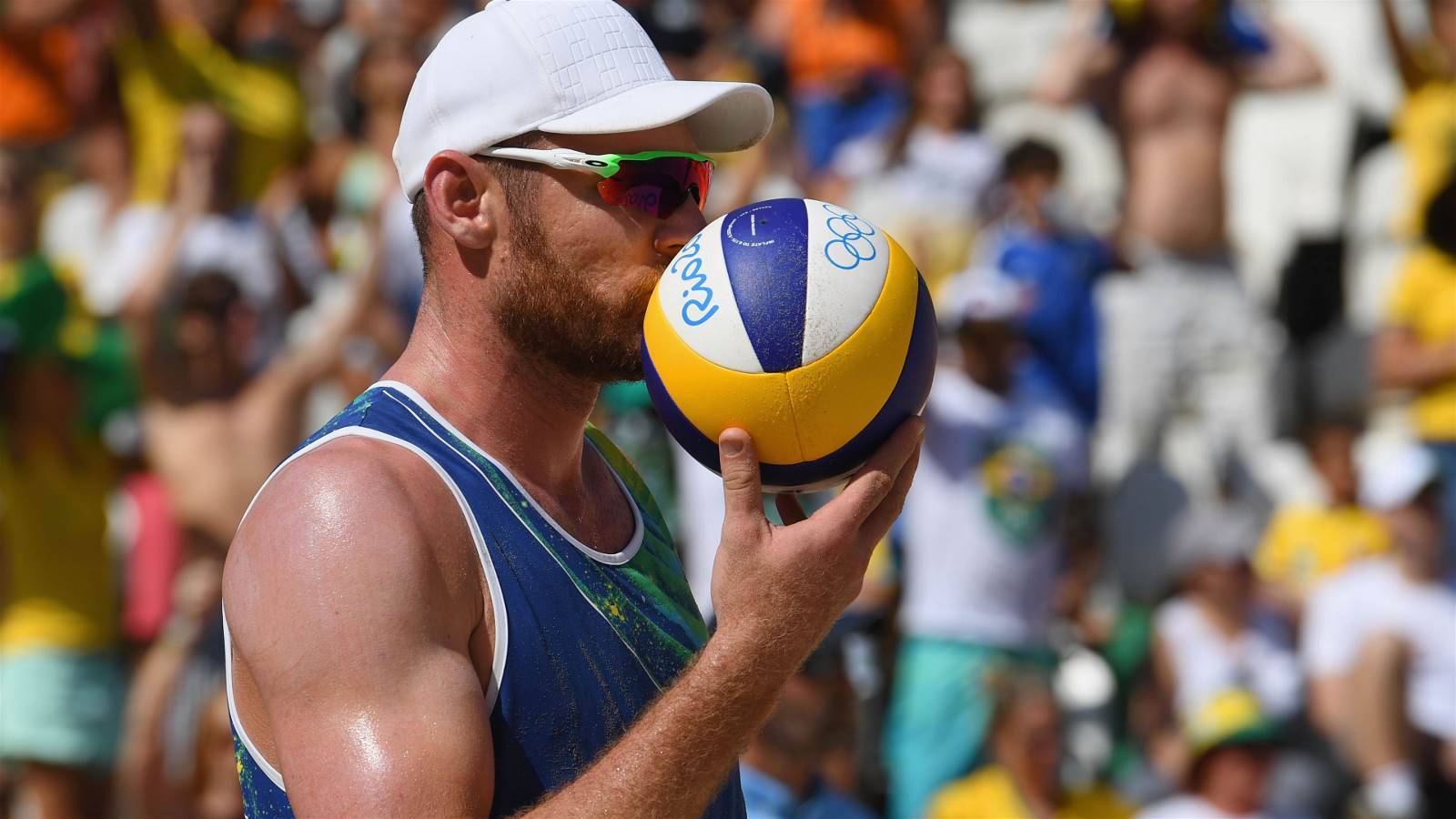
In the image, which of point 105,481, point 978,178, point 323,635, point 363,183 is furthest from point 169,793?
point 323,635

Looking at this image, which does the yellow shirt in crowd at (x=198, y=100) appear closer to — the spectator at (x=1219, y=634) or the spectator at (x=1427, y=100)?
the spectator at (x=1219, y=634)

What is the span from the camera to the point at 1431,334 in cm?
833

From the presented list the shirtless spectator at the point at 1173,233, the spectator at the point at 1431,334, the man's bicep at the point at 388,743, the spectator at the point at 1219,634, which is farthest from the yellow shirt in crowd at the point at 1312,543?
the man's bicep at the point at 388,743

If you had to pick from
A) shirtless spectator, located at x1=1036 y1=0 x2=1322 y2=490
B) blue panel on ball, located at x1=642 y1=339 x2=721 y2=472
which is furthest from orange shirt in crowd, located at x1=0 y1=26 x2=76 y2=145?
blue panel on ball, located at x1=642 y1=339 x2=721 y2=472

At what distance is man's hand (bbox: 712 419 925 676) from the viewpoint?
97.5 inches

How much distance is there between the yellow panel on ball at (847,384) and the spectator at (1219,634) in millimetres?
5161

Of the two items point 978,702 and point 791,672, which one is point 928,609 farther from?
point 791,672

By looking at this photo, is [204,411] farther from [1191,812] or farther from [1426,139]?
[1426,139]

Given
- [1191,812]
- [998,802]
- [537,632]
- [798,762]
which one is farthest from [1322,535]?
[537,632]

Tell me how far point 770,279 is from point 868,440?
28 centimetres

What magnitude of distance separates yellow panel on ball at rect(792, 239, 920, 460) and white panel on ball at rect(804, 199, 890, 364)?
0.05 ft

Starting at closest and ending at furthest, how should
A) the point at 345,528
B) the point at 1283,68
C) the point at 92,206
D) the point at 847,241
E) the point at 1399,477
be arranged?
the point at 345,528 → the point at 847,241 → the point at 1399,477 → the point at 1283,68 → the point at 92,206

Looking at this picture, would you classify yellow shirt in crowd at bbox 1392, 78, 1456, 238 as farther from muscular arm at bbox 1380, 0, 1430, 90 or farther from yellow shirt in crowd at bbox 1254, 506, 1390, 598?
yellow shirt in crowd at bbox 1254, 506, 1390, 598

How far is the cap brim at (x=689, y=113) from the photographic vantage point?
2.77m
